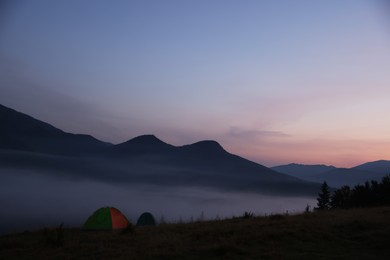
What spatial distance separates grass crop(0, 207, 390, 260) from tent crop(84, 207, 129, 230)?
465 cm

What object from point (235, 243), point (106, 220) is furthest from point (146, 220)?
point (235, 243)

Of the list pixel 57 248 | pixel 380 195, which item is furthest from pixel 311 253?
pixel 380 195

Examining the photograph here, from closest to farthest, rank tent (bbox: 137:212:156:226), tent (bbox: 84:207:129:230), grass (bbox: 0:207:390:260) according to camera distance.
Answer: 1. grass (bbox: 0:207:390:260)
2. tent (bbox: 84:207:129:230)
3. tent (bbox: 137:212:156:226)

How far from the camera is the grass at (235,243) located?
44.4 ft

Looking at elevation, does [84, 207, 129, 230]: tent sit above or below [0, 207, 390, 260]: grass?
above

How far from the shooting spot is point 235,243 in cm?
1491

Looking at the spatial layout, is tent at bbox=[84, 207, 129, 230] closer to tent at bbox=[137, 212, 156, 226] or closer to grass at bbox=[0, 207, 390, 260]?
grass at bbox=[0, 207, 390, 260]

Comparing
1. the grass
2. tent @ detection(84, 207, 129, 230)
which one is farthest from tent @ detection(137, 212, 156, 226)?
the grass

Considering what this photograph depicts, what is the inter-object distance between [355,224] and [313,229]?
7.65ft

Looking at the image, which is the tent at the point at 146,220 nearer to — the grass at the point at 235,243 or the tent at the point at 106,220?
the tent at the point at 106,220

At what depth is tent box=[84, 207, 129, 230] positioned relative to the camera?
78.1 ft

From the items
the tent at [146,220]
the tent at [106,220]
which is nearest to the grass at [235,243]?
the tent at [106,220]

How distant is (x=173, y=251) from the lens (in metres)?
13.7

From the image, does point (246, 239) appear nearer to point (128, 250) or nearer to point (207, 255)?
point (207, 255)
